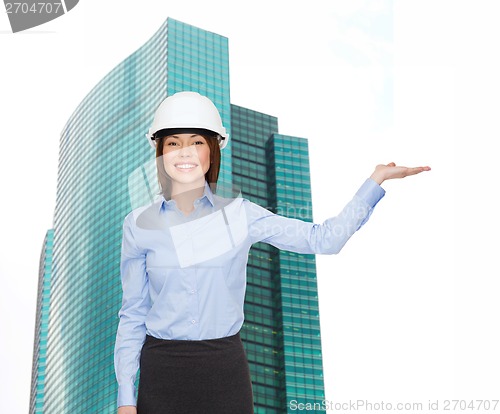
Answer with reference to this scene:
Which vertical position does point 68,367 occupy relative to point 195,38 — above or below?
below

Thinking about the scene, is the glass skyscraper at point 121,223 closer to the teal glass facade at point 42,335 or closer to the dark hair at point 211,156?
the teal glass facade at point 42,335

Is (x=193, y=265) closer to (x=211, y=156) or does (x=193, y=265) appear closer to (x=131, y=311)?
(x=131, y=311)

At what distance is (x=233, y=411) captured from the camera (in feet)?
11.5

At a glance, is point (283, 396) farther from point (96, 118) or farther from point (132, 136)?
point (96, 118)

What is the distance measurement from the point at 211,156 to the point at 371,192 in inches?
35.2

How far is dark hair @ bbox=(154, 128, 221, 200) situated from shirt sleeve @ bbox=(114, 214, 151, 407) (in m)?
0.29

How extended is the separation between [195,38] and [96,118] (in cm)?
1989

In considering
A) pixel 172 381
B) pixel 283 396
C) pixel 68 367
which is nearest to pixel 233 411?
pixel 172 381

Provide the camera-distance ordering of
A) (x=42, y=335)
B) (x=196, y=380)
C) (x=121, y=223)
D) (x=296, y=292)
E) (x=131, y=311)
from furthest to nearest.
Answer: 1. (x=42, y=335)
2. (x=296, y=292)
3. (x=121, y=223)
4. (x=131, y=311)
5. (x=196, y=380)

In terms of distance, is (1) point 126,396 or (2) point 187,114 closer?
(1) point 126,396

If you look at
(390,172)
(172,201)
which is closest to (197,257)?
(172,201)

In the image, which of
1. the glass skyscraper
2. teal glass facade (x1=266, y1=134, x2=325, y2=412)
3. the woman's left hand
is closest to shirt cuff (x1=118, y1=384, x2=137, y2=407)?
the woman's left hand

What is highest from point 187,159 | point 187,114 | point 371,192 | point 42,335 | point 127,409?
point 42,335

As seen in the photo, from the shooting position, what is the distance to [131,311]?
12.2ft
